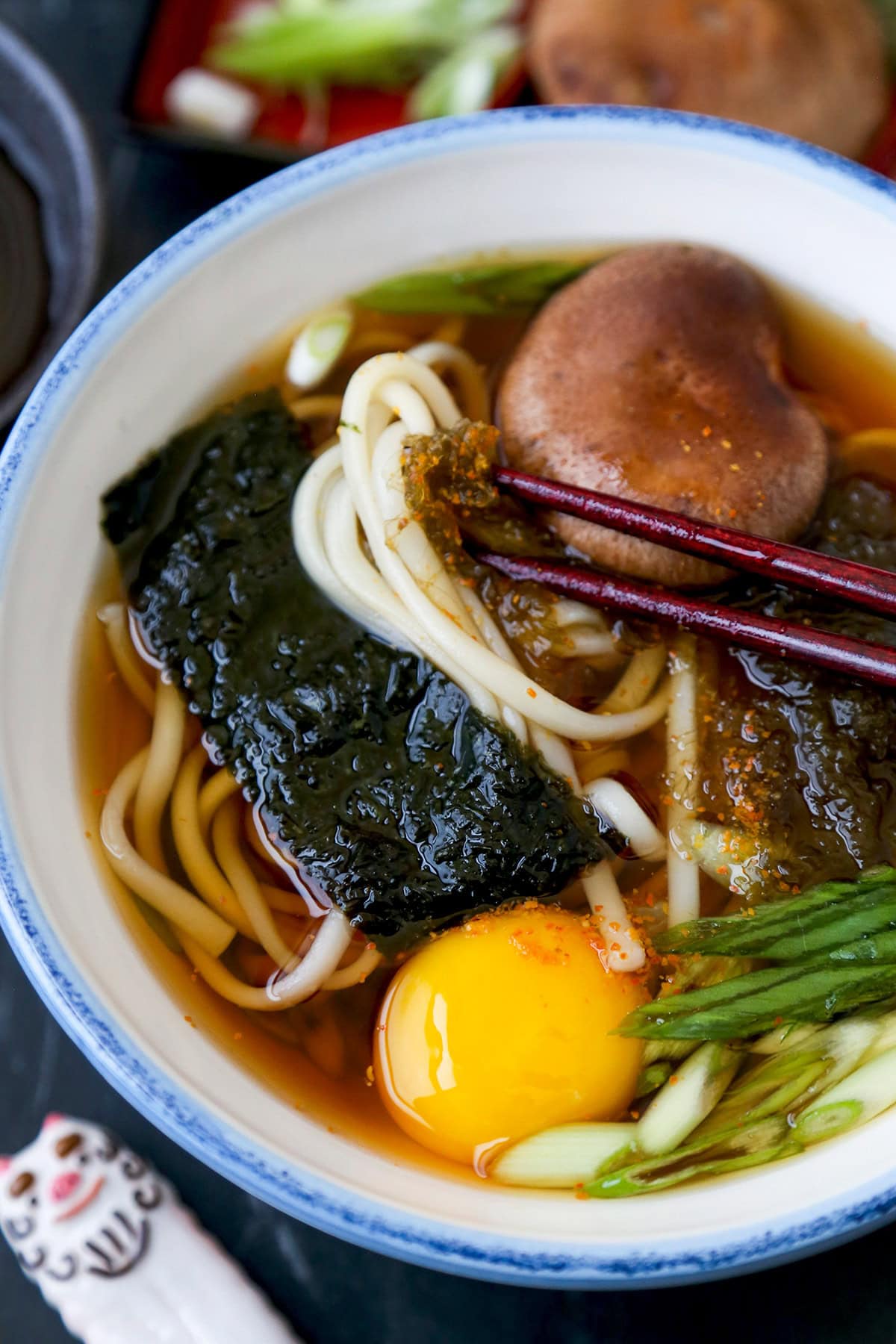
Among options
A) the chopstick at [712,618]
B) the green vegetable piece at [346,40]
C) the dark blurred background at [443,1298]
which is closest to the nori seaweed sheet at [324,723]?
the chopstick at [712,618]

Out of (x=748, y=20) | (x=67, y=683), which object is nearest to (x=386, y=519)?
(x=67, y=683)

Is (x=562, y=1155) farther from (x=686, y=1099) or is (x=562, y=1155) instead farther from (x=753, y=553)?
(x=753, y=553)

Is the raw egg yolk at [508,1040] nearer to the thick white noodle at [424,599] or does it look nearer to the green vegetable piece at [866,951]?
the thick white noodle at [424,599]

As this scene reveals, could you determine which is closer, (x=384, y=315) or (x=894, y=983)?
(x=894, y=983)

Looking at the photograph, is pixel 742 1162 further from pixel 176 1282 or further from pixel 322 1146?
pixel 176 1282

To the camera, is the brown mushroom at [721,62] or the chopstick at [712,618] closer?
the chopstick at [712,618]
